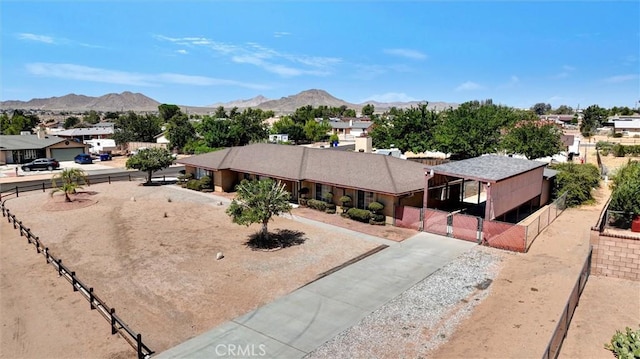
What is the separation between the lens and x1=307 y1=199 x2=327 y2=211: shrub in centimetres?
3056

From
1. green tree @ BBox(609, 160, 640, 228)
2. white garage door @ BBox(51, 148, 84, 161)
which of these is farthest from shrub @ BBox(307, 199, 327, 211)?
white garage door @ BBox(51, 148, 84, 161)

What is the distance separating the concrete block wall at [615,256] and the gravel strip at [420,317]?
4245 mm

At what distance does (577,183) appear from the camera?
3269cm

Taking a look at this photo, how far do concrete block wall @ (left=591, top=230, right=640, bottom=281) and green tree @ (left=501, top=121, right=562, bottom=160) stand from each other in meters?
28.0

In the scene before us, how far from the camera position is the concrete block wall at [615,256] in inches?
736

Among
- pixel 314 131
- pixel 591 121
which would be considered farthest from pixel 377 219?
pixel 591 121

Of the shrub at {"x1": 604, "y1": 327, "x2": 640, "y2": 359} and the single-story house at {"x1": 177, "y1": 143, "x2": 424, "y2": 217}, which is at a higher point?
the single-story house at {"x1": 177, "y1": 143, "x2": 424, "y2": 217}

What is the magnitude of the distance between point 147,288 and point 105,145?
6126cm

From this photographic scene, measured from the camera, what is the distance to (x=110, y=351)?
13.1 m

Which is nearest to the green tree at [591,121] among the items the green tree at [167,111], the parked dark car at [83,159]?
the parked dark car at [83,159]

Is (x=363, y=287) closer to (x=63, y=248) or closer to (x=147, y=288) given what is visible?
(x=147, y=288)

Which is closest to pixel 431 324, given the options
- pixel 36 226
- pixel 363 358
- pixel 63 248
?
pixel 363 358

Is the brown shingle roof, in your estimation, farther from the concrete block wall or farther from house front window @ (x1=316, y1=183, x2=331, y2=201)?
the concrete block wall

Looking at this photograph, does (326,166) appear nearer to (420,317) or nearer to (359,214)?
(359,214)
